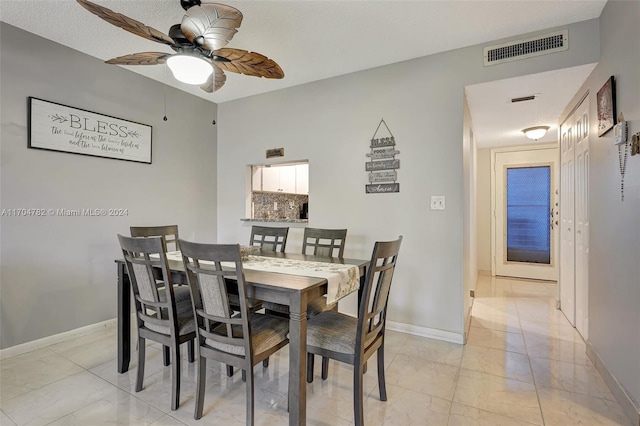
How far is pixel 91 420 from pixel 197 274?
1026 millimetres

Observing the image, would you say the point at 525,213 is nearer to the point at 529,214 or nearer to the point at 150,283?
the point at 529,214

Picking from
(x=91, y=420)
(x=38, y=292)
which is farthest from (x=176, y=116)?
(x=91, y=420)

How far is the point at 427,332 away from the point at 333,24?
2.74 meters

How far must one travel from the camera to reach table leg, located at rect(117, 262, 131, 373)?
2.23 meters

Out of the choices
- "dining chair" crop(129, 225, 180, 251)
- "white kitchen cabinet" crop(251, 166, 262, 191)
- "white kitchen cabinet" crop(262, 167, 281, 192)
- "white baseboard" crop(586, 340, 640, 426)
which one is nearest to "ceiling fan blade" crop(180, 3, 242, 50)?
"dining chair" crop(129, 225, 180, 251)

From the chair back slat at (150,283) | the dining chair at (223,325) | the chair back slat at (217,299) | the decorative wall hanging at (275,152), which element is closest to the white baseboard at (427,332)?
the dining chair at (223,325)

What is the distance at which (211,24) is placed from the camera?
1.83m

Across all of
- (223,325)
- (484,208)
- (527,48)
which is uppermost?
(527,48)

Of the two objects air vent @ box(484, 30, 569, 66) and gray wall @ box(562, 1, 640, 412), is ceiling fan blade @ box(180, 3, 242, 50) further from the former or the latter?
gray wall @ box(562, 1, 640, 412)

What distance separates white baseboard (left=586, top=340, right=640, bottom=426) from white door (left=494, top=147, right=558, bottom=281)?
3.13 meters

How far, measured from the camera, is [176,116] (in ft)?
12.5

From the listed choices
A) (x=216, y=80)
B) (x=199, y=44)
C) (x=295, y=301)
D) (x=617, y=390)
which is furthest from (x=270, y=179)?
(x=617, y=390)

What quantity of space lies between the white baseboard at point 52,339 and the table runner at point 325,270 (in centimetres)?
145

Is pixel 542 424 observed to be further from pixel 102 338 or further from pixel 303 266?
pixel 102 338
